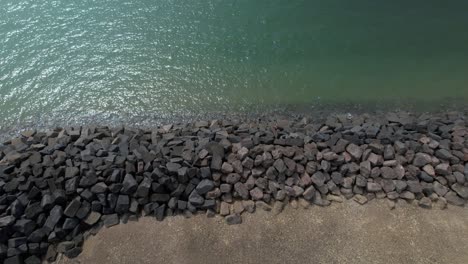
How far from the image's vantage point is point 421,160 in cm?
598

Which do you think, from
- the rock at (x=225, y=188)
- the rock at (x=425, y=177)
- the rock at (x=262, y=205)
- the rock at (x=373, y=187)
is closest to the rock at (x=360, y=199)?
the rock at (x=373, y=187)

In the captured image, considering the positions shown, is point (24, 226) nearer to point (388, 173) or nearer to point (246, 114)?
point (246, 114)

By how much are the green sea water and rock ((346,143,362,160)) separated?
1980 millimetres

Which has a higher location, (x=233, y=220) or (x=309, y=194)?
(x=309, y=194)

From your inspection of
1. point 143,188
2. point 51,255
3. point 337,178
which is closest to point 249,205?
point 337,178

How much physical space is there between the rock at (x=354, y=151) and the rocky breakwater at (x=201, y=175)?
0.08ft

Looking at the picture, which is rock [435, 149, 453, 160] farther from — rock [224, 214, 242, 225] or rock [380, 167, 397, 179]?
rock [224, 214, 242, 225]

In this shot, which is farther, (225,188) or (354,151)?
(354,151)

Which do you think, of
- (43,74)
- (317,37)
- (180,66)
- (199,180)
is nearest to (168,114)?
(180,66)

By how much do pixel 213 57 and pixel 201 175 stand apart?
3.94 m

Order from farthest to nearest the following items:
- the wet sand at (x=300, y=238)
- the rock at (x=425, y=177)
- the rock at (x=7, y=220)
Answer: the rock at (x=425, y=177), the rock at (x=7, y=220), the wet sand at (x=300, y=238)

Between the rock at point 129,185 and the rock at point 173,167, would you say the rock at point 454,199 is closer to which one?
the rock at point 173,167

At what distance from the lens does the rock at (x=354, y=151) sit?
6.03 meters

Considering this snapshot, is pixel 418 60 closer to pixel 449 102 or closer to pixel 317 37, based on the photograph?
pixel 449 102
